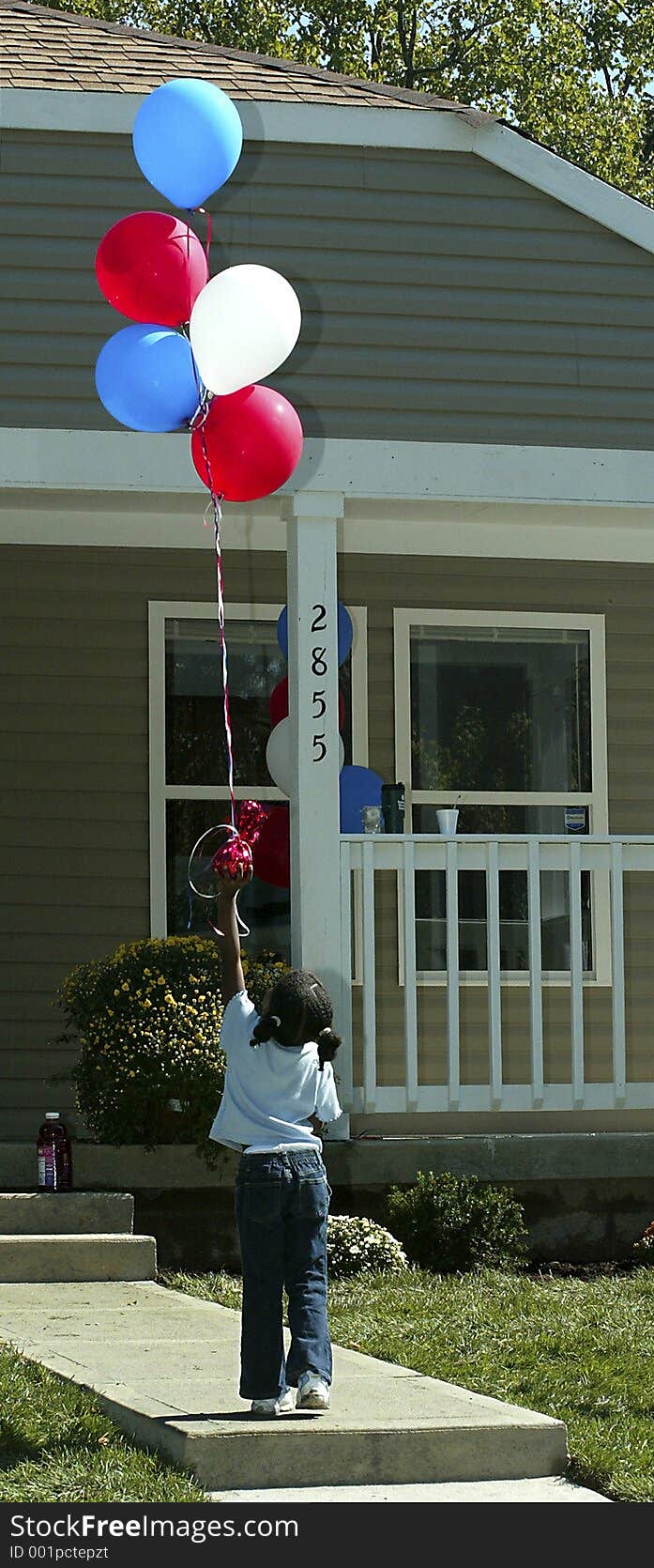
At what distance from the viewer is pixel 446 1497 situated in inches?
151

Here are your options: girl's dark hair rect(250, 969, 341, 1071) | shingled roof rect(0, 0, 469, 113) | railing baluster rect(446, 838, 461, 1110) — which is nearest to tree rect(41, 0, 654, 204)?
shingled roof rect(0, 0, 469, 113)

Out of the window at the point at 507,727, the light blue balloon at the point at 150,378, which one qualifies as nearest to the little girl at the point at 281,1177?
the light blue balloon at the point at 150,378

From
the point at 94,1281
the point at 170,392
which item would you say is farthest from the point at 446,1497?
the point at 170,392

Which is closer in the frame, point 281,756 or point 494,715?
point 281,756

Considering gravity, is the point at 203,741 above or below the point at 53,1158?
above

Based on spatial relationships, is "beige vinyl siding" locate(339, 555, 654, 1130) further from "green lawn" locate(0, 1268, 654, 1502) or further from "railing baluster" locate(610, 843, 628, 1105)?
"green lawn" locate(0, 1268, 654, 1502)

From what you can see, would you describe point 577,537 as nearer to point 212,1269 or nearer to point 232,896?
point 212,1269

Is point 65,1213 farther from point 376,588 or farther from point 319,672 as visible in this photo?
point 376,588

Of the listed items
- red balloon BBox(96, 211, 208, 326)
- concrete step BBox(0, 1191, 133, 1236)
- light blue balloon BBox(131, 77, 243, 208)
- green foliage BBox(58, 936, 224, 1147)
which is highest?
light blue balloon BBox(131, 77, 243, 208)

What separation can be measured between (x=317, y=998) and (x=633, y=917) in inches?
182

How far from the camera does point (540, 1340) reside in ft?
17.1

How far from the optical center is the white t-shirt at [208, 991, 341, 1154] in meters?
4.27

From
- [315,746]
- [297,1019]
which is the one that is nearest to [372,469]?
[315,746]

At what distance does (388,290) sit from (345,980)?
2.68 meters
